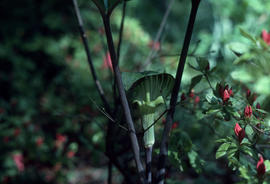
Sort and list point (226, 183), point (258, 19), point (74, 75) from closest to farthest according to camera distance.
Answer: point (226, 183)
point (74, 75)
point (258, 19)

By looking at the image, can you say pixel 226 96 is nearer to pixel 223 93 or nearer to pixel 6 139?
pixel 223 93

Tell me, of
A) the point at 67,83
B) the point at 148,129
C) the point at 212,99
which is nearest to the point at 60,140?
the point at 67,83

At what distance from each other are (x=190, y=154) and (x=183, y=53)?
36cm

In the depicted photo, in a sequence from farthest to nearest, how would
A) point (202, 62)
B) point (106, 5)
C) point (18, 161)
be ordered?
point (18, 161) → point (202, 62) → point (106, 5)

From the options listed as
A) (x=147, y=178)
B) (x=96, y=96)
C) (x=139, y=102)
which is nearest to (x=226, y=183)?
(x=96, y=96)

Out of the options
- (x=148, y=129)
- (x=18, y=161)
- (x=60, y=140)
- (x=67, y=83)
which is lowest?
(x=148, y=129)

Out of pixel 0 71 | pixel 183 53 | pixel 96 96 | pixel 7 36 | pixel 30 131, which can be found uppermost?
pixel 7 36

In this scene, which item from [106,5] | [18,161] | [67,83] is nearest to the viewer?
[106,5]

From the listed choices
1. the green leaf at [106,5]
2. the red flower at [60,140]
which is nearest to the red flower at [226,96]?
the green leaf at [106,5]

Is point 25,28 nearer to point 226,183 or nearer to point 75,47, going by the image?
point 75,47

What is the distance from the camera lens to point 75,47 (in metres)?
2.97

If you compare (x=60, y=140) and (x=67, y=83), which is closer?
(x=60, y=140)

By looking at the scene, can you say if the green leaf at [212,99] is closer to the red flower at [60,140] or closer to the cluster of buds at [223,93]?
the cluster of buds at [223,93]

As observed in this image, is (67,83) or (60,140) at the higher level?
(67,83)
